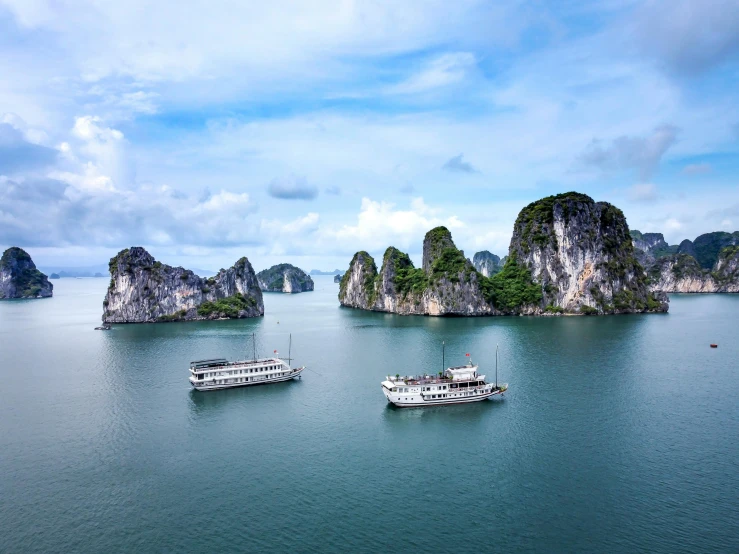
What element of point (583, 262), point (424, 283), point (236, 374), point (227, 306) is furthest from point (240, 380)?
point (583, 262)

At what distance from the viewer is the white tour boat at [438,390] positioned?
182 ft

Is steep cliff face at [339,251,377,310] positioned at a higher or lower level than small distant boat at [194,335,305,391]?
higher

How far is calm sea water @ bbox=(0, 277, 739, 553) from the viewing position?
3061 cm

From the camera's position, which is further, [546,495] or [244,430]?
[244,430]

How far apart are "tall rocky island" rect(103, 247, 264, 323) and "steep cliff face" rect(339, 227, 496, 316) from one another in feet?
162

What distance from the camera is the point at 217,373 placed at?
6569 centimetres

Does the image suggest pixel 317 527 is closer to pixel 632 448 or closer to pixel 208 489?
pixel 208 489

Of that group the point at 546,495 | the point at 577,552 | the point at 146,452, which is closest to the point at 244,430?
the point at 146,452

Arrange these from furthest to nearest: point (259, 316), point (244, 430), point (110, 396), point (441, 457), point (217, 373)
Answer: point (259, 316) < point (217, 373) < point (110, 396) < point (244, 430) < point (441, 457)

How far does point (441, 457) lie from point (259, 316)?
4792 inches

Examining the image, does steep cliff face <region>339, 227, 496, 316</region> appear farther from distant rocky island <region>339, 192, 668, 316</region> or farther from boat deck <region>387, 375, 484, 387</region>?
boat deck <region>387, 375, 484, 387</region>

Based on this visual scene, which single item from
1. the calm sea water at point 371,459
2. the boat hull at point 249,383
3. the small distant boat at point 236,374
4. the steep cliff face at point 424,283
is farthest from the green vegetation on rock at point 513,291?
the small distant boat at point 236,374

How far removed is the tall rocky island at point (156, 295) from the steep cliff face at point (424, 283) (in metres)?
49.5

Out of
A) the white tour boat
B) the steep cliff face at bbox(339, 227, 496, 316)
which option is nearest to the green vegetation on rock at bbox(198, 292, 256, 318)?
the steep cliff face at bbox(339, 227, 496, 316)
